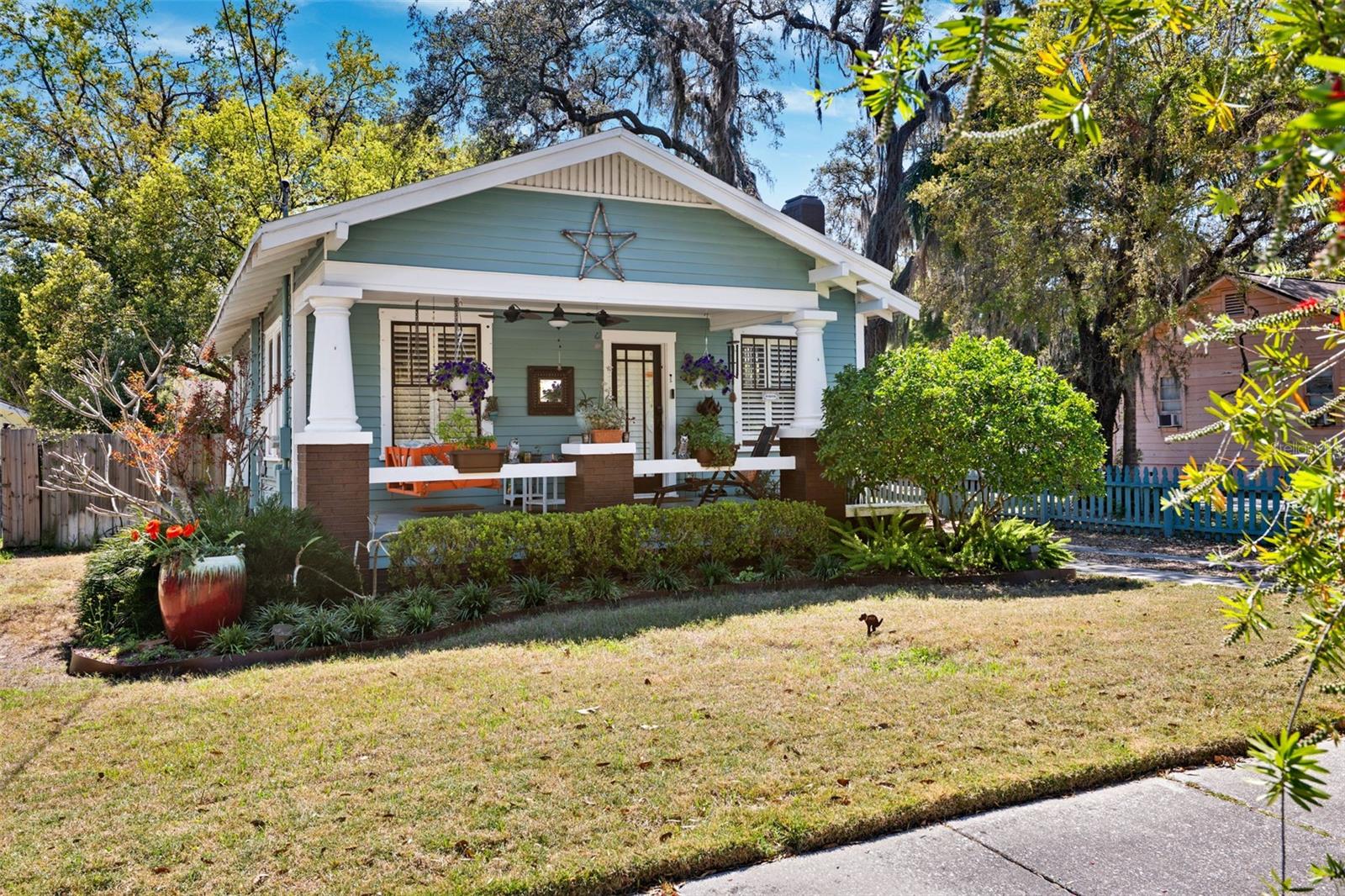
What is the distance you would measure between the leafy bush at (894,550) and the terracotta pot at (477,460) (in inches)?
161

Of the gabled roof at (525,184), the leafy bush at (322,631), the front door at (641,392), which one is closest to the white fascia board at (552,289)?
the gabled roof at (525,184)

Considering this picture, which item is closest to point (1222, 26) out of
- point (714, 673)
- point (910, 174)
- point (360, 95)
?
point (714, 673)

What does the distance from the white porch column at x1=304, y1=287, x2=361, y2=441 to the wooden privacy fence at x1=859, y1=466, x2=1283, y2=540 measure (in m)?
6.77

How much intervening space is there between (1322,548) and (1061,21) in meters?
0.92

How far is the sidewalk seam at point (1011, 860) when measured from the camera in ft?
12.1

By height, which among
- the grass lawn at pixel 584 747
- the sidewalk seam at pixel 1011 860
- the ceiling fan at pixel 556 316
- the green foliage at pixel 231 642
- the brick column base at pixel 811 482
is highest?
the ceiling fan at pixel 556 316

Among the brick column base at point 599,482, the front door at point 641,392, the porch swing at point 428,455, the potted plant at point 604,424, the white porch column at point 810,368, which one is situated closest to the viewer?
the brick column base at point 599,482

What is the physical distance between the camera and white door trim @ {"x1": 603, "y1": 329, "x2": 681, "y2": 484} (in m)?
14.3

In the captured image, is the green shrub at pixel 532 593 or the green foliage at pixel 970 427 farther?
the green foliage at pixel 970 427

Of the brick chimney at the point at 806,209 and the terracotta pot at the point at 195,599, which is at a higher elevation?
the brick chimney at the point at 806,209

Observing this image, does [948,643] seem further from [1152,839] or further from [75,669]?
[75,669]

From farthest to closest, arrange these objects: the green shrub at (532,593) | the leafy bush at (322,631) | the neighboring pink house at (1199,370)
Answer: the neighboring pink house at (1199,370), the green shrub at (532,593), the leafy bush at (322,631)

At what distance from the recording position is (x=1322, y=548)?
144 cm

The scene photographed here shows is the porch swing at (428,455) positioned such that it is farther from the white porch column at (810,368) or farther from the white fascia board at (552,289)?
the white porch column at (810,368)
